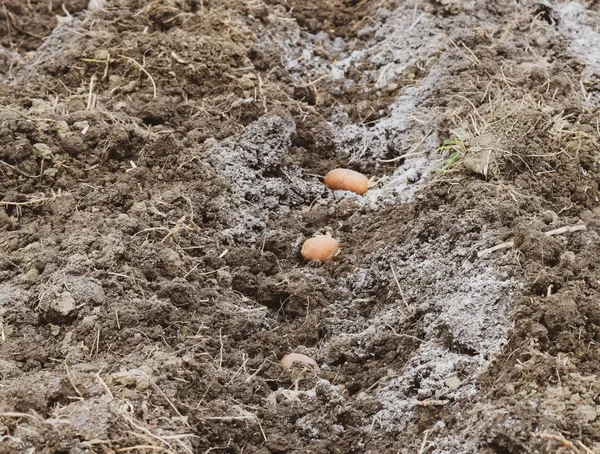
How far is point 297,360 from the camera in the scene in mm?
2475

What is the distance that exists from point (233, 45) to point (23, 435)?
7.01 ft

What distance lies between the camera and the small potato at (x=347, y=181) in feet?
10.4

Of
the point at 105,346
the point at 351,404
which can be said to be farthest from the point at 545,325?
the point at 105,346

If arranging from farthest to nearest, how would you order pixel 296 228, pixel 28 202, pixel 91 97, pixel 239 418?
pixel 91 97 < pixel 296 228 < pixel 28 202 < pixel 239 418

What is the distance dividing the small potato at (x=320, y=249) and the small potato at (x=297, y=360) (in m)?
0.47

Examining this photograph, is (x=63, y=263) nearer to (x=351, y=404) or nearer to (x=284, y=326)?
(x=284, y=326)

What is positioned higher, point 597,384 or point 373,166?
point 597,384

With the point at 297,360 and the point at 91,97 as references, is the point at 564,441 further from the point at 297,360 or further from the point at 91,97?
the point at 91,97

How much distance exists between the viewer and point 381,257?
9.14ft

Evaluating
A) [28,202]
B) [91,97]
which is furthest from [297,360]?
[91,97]

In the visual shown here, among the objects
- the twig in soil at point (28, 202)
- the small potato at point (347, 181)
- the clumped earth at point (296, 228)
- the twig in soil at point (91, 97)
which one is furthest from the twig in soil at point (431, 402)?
the twig in soil at point (91, 97)

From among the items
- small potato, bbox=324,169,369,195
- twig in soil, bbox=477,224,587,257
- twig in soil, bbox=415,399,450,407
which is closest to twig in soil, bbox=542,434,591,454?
twig in soil, bbox=415,399,450,407

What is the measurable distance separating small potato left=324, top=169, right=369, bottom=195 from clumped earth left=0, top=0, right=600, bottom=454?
0.05 metres

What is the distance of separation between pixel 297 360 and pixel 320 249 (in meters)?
0.53
